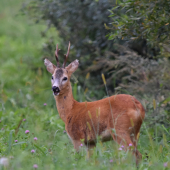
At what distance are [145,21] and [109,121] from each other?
1.30 m

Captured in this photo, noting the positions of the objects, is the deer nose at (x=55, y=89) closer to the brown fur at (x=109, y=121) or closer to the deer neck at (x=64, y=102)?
the brown fur at (x=109, y=121)

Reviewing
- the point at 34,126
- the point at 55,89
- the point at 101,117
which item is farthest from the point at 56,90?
the point at 34,126

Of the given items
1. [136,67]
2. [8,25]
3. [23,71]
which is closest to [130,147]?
[136,67]

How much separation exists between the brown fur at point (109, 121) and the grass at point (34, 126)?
0.15 meters

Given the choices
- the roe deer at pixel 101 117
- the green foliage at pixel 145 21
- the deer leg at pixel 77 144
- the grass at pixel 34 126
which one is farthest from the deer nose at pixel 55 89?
the green foliage at pixel 145 21

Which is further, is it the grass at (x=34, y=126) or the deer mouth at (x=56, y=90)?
the deer mouth at (x=56, y=90)

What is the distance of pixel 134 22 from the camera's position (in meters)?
4.51

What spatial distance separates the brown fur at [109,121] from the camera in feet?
13.7

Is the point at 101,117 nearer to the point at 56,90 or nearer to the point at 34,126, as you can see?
the point at 56,90

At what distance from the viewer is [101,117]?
14.3 ft

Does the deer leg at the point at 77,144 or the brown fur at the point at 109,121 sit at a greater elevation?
the brown fur at the point at 109,121

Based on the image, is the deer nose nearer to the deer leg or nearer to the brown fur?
the brown fur

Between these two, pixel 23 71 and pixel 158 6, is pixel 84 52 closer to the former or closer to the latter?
pixel 23 71

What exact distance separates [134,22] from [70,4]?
3299mm
